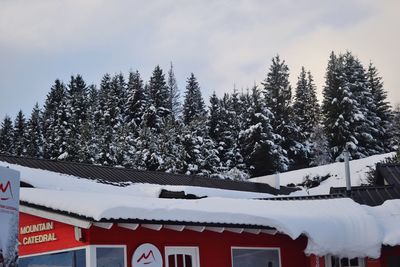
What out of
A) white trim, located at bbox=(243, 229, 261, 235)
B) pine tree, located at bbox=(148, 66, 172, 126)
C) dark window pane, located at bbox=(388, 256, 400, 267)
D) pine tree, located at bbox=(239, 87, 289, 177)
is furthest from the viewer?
pine tree, located at bbox=(148, 66, 172, 126)

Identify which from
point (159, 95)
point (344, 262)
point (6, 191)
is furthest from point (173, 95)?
point (6, 191)

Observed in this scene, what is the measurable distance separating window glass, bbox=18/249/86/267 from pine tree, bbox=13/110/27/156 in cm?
4459

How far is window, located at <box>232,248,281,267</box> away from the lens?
12.8 meters

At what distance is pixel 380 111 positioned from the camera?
55.9 meters

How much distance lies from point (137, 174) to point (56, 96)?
134ft

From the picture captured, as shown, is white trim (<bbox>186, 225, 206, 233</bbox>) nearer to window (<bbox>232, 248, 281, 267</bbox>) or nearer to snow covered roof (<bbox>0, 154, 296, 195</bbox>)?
window (<bbox>232, 248, 281, 267</bbox>)

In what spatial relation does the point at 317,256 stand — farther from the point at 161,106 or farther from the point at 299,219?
the point at 161,106

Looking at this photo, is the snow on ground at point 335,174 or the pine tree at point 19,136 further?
the pine tree at point 19,136

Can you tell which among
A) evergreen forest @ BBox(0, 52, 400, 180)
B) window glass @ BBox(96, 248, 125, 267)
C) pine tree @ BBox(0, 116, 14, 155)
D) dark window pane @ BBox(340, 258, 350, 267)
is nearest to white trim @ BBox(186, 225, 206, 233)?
window glass @ BBox(96, 248, 125, 267)

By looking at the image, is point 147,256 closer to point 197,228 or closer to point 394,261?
point 197,228

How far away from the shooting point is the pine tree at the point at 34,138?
53.6 m

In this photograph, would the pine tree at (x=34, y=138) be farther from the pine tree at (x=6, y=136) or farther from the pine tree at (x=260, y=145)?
the pine tree at (x=260, y=145)

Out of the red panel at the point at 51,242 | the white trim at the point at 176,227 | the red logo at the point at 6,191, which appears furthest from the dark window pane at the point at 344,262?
the red logo at the point at 6,191

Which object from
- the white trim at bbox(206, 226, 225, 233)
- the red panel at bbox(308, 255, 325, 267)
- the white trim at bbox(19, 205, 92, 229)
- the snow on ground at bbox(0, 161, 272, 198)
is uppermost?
the snow on ground at bbox(0, 161, 272, 198)
